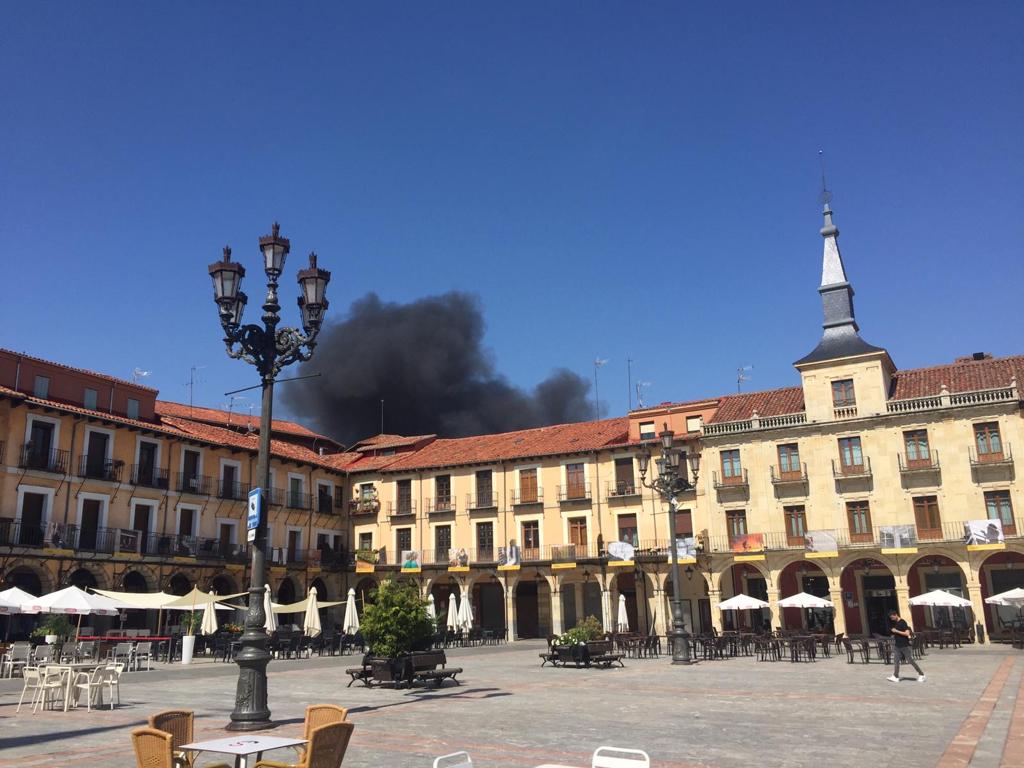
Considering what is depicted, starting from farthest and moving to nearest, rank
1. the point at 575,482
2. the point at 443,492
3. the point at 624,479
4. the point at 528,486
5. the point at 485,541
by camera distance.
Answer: the point at 443,492 → the point at 485,541 → the point at 528,486 → the point at 575,482 → the point at 624,479

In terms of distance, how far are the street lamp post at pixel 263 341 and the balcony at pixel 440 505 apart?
32795 millimetres

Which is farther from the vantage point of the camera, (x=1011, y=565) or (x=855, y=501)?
(x=855, y=501)

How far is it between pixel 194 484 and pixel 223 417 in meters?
17.8

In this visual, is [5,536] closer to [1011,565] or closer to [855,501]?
[855,501]

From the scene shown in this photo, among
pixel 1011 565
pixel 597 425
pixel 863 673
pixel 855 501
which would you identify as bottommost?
pixel 863 673

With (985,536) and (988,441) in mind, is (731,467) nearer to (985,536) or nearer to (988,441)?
(988,441)

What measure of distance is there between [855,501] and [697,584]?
27.5 ft

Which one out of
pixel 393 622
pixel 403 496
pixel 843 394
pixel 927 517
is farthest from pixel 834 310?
pixel 393 622

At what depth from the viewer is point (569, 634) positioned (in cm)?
2320

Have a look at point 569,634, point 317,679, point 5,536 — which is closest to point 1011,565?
point 569,634

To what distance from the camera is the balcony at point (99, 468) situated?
108 feet

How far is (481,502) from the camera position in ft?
146

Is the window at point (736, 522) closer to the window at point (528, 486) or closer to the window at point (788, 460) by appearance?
the window at point (788, 460)

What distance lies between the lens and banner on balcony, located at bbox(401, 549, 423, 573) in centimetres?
4419
